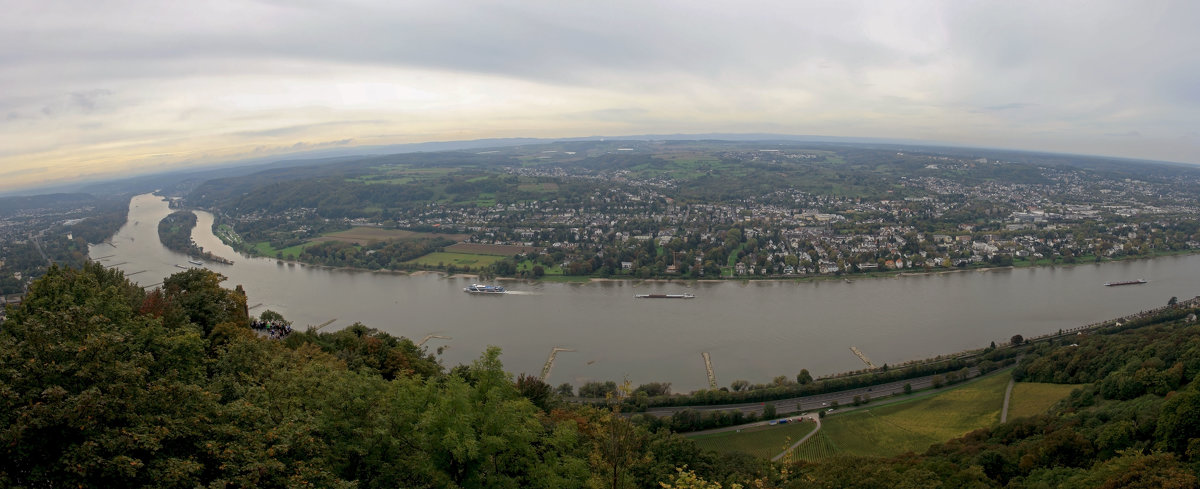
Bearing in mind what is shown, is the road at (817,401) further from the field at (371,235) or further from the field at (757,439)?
the field at (371,235)

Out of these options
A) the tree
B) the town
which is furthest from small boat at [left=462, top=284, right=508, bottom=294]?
the tree

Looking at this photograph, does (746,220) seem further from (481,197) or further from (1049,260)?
(481,197)

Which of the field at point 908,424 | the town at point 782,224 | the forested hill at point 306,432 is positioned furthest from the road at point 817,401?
the town at point 782,224

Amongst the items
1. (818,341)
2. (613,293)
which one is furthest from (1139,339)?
(613,293)

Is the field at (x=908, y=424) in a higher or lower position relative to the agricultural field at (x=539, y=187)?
lower

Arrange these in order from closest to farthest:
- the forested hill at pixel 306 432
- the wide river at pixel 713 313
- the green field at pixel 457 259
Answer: the forested hill at pixel 306 432
the wide river at pixel 713 313
the green field at pixel 457 259

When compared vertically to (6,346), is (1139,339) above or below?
below
